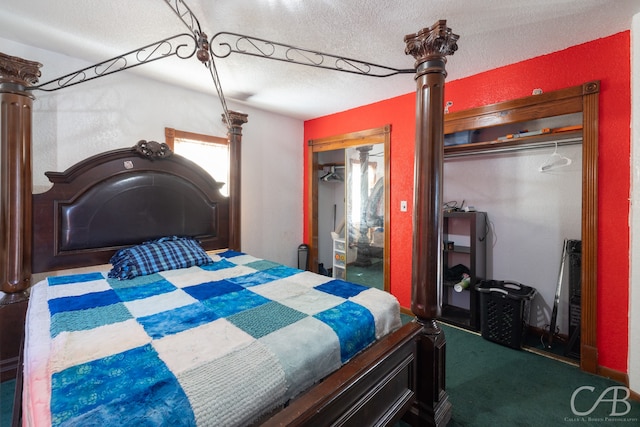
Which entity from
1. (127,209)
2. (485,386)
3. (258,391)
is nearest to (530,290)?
(485,386)

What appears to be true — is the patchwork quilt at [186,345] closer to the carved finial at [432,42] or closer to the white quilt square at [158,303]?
the white quilt square at [158,303]

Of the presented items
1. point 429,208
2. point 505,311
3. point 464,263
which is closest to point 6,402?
point 429,208

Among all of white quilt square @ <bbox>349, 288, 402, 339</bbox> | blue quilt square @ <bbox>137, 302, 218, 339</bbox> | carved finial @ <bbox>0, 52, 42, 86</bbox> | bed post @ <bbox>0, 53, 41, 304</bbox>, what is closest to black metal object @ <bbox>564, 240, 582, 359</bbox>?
white quilt square @ <bbox>349, 288, 402, 339</bbox>

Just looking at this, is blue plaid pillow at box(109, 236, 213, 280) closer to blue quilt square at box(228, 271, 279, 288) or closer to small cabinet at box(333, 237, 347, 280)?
blue quilt square at box(228, 271, 279, 288)

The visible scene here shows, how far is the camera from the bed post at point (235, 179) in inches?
124

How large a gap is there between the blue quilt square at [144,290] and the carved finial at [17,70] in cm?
159

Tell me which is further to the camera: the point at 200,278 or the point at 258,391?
the point at 200,278

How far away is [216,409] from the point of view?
0.80 m

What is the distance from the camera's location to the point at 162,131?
2910 millimetres

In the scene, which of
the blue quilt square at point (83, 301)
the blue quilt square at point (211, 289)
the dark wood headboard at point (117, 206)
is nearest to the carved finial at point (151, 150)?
the dark wood headboard at point (117, 206)

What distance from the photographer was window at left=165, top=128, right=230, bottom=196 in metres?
3.02

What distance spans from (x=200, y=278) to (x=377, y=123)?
2.64 m

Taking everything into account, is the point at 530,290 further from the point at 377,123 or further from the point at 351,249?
the point at 377,123

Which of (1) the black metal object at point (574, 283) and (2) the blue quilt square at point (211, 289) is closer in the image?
(2) the blue quilt square at point (211, 289)
